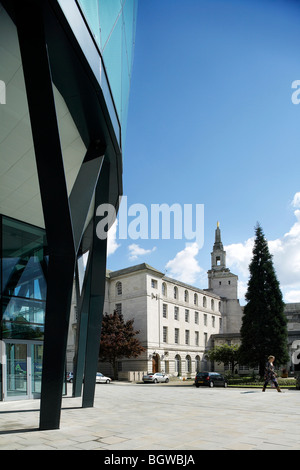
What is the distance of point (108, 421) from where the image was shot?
995cm

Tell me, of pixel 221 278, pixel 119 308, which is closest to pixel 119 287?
pixel 119 308

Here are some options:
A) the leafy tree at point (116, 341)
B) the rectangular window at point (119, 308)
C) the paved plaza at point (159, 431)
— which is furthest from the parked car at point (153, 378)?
the paved plaza at point (159, 431)

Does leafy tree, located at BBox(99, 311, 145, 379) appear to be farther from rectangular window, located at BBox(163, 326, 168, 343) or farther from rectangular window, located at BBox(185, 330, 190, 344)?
rectangular window, located at BBox(185, 330, 190, 344)

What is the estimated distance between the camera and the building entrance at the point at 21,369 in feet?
54.2

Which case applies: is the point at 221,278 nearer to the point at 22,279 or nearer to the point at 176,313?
the point at 176,313

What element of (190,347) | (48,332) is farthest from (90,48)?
(190,347)

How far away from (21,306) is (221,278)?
63875 millimetres

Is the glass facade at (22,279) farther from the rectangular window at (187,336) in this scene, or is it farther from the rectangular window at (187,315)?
the rectangular window at (187,315)

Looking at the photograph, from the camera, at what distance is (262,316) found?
1649 inches

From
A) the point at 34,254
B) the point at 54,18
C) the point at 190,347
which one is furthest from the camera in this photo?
the point at 190,347

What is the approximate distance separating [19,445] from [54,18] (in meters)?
7.29

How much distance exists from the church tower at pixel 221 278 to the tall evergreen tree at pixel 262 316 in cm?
3192

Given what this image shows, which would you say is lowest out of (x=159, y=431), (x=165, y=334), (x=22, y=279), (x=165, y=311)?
(x=165, y=334)
